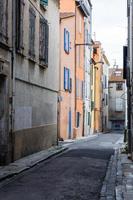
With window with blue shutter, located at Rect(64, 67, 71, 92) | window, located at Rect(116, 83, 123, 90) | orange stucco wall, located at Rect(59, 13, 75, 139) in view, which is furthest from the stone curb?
window, located at Rect(116, 83, 123, 90)

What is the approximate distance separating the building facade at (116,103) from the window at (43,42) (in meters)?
65.6

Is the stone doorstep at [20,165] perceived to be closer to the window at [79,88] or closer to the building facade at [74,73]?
the building facade at [74,73]

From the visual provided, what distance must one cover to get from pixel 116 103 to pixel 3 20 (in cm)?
7706

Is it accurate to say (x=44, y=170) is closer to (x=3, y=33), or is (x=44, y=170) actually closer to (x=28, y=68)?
(x=3, y=33)

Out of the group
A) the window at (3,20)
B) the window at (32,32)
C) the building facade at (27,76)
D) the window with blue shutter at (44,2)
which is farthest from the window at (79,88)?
the window at (3,20)

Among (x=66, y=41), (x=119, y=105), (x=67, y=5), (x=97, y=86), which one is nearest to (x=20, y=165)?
(x=66, y=41)

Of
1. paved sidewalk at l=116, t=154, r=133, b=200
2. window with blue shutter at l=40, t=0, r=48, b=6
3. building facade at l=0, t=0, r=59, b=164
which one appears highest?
window with blue shutter at l=40, t=0, r=48, b=6

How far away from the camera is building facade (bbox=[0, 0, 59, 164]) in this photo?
17.3m

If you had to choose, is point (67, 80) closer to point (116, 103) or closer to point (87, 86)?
point (87, 86)

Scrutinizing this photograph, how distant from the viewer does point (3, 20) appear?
671 inches

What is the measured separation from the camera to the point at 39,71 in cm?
2392

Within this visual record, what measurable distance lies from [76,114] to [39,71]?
2195cm

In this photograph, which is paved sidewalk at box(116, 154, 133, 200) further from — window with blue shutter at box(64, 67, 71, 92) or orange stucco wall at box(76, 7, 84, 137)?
orange stucco wall at box(76, 7, 84, 137)

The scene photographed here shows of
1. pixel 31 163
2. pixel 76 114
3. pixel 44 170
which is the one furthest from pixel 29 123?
pixel 76 114
